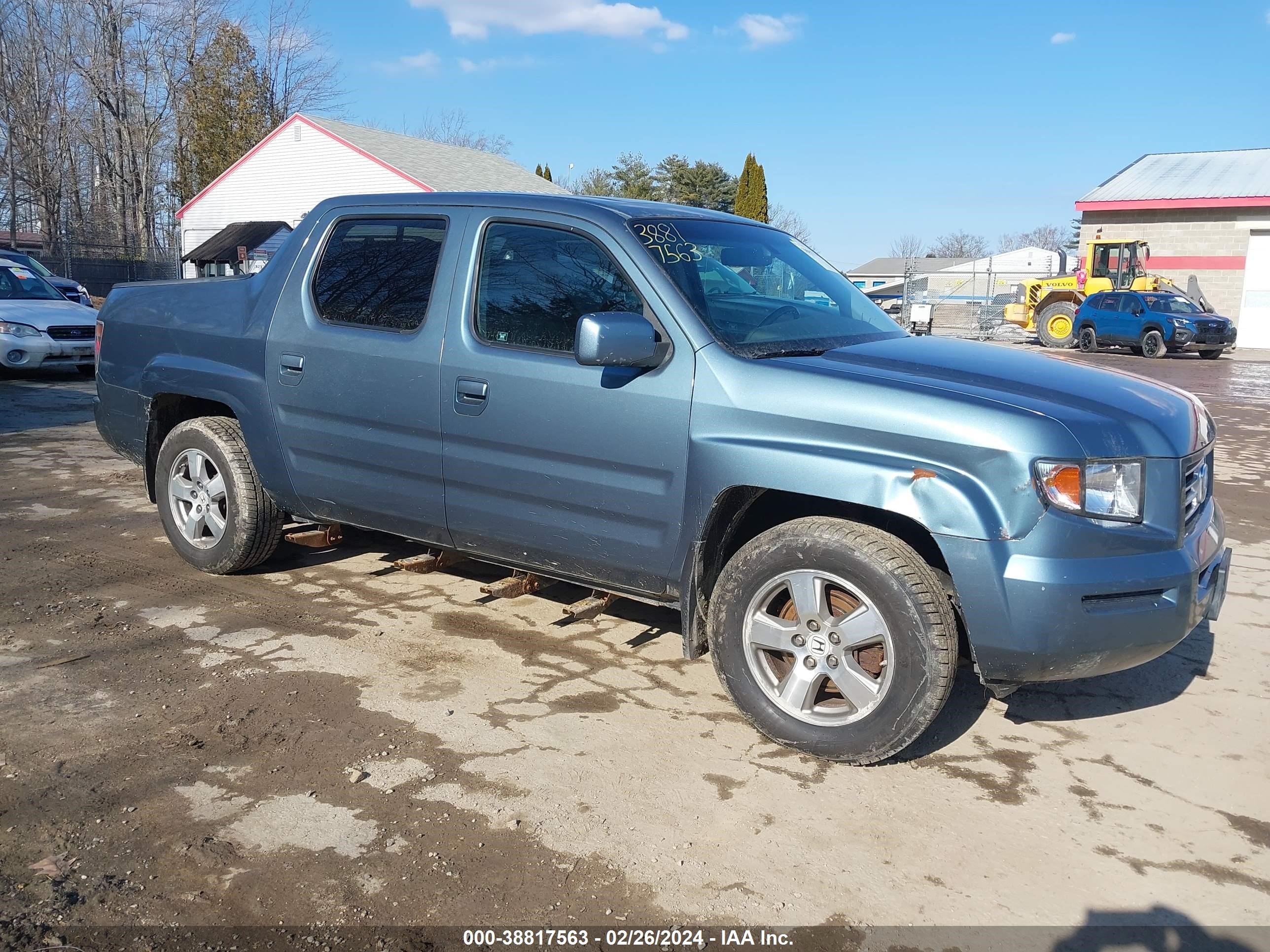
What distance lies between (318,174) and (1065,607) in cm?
3636

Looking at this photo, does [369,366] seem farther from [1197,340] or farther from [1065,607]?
[1197,340]

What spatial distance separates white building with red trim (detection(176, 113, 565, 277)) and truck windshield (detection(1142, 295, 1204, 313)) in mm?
20095

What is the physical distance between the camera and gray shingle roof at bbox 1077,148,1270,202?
106 feet

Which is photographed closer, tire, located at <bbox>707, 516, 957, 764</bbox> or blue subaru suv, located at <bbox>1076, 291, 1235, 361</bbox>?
tire, located at <bbox>707, 516, 957, 764</bbox>

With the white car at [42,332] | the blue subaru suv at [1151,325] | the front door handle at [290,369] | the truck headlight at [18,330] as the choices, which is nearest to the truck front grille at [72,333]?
the white car at [42,332]

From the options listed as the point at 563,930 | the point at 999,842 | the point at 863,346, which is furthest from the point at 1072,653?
the point at 563,930

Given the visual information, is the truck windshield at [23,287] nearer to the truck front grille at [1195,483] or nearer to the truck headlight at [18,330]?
the truck headlight at [18,330]

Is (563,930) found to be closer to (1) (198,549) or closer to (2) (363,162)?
(1) (198,549)

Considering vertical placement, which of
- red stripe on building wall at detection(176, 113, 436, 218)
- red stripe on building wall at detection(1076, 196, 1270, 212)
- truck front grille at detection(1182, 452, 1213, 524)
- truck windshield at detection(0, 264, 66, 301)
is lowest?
truck front grille at detection(1182, 452, 1213, 524)

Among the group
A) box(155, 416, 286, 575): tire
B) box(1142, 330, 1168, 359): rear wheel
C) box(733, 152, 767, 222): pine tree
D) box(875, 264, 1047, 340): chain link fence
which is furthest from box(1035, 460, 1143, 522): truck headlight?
box(733, 152, 767, 222): pine tree

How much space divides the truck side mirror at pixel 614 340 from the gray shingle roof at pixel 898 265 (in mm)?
86711

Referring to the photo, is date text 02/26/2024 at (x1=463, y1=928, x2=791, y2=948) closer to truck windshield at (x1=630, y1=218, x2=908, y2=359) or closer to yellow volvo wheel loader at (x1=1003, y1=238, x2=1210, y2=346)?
truck windshield at (x1=630, y1=218, x2=908, y2=359)

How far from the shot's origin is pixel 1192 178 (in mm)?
34219

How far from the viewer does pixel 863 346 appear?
4.02 metres
